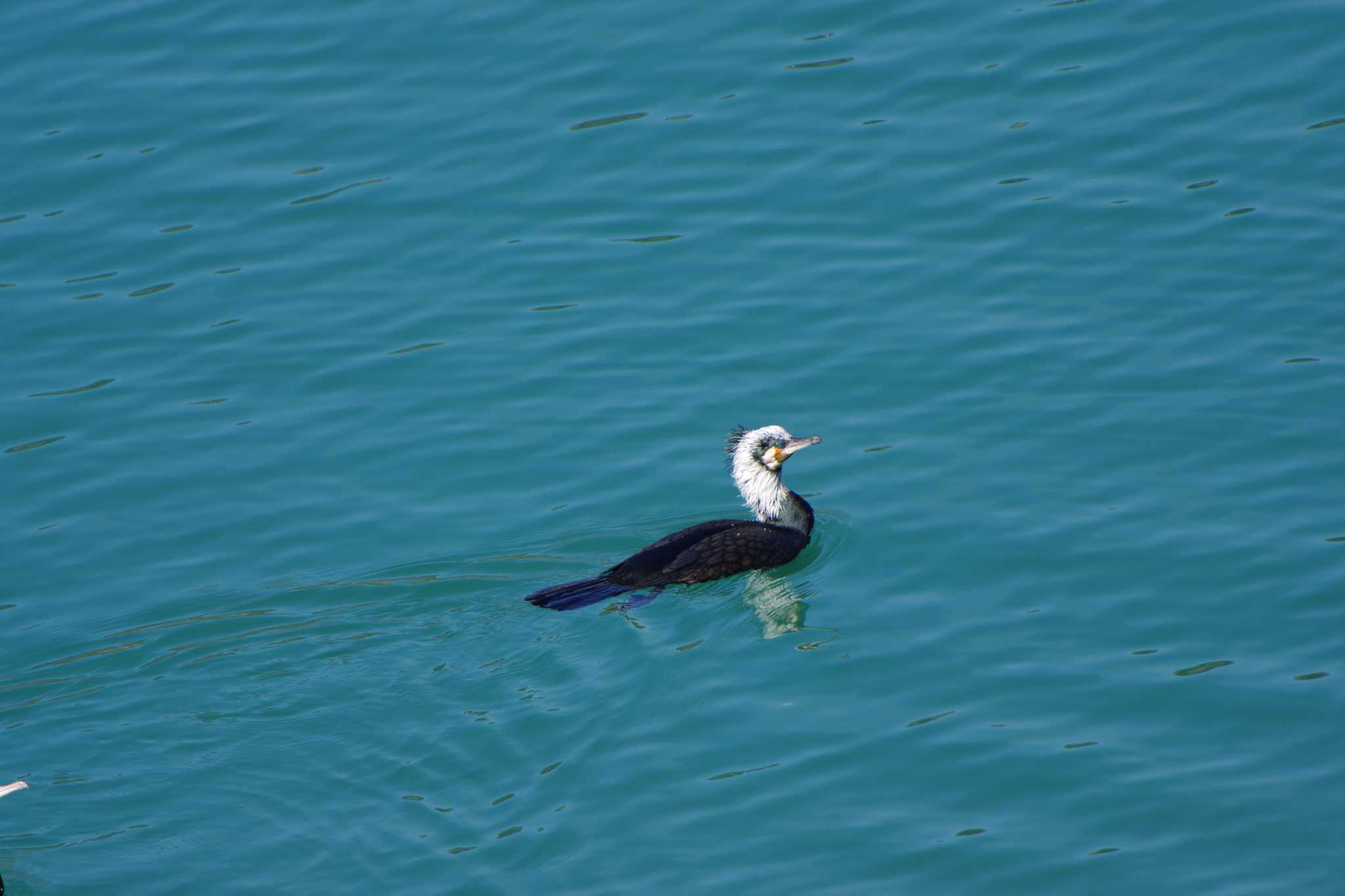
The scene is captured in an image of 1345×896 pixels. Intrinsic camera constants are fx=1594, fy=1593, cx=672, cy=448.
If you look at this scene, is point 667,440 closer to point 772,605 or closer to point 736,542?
point 736,542

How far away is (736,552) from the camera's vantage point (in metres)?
10.3

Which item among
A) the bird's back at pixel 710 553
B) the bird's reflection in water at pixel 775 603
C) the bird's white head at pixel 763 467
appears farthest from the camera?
the bird's white head at pixel 763 467

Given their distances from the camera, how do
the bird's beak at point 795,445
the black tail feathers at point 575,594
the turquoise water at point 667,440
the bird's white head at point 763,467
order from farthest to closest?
the bird's white head at point 763,467, the bird's beak at point 795,445, the black tail feathers at point 575,594, the turquoise water at point 667,440

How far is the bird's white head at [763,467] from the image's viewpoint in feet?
34.9

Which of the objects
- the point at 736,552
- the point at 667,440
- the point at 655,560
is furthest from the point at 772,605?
the point at 667,440

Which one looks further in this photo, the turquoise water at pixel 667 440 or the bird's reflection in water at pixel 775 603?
the bird's reflection in water at pixel 775 603

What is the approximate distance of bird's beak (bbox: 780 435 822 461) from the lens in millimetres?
10469

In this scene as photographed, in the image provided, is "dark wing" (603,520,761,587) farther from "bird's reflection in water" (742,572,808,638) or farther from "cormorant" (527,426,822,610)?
"bird's reflection in water" (742,572,808,638)

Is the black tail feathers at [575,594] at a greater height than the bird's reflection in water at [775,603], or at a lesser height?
greater

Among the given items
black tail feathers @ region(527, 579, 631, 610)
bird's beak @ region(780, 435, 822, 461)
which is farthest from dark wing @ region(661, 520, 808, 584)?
bird's beak @ region(780, 435, 822, 461)

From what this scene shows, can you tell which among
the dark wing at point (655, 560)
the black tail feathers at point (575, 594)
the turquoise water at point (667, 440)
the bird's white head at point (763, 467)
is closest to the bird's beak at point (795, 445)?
the bird's white head at point (763, 467)

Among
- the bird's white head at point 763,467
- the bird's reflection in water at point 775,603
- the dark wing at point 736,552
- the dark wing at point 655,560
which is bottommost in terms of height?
the bird's reflection in water at point 775,603

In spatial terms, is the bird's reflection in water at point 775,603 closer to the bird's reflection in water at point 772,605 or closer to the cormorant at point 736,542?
the bird's reflection in water at point 772,605

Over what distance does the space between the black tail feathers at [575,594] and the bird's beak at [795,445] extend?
151cm
